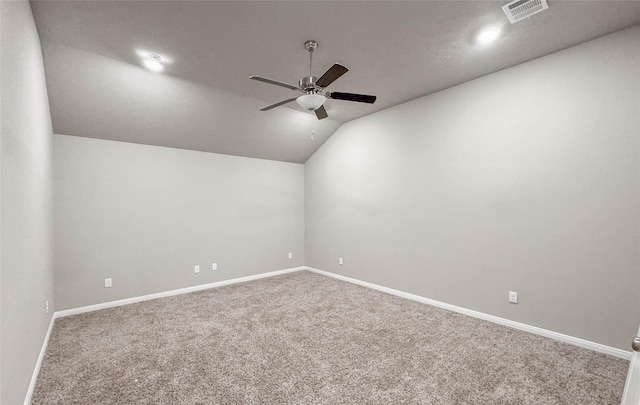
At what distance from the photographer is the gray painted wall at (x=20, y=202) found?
1.47m

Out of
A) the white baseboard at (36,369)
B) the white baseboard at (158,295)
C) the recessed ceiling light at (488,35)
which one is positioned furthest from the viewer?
the white baseboard at (158,295)

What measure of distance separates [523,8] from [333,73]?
153cm

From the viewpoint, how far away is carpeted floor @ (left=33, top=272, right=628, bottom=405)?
2035 mm

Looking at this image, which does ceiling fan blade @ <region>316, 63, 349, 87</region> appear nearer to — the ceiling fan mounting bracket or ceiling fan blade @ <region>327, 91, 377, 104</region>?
ceiling fan blade @ <region>327, 91, 377, 104</region>

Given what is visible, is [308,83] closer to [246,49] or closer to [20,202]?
[246,49]

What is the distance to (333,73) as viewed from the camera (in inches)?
87.4

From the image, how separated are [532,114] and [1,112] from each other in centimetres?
415

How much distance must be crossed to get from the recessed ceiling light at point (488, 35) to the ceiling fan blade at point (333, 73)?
52.5 inches

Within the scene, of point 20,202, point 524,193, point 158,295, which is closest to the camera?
point 20,202

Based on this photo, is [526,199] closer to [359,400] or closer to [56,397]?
[359,400]

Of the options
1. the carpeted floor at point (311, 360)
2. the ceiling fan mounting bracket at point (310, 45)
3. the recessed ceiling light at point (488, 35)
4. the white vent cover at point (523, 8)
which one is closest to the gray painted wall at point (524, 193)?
the carpeted floor at point (311, 360)

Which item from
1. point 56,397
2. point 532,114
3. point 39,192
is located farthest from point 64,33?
point 532,114

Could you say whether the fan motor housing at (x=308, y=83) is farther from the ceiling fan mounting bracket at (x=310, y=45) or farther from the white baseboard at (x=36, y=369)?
the white baseboard at (x=36, y=369)

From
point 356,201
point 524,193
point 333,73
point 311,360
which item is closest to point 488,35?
point 333,73
